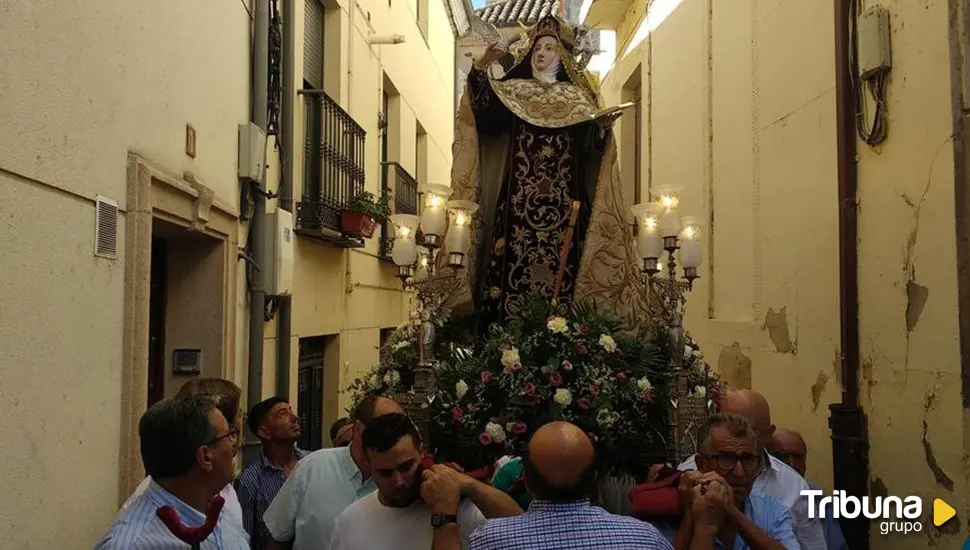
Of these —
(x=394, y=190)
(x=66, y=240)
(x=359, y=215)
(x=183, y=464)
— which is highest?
(x=394, y=190)

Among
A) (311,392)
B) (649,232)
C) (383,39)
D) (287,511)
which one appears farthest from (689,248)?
(383,39)

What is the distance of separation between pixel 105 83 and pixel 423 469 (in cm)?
214

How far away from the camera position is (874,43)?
5.42m

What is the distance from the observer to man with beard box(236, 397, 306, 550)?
3.85 meters

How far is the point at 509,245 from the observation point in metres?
5.25

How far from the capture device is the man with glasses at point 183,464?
2184mm

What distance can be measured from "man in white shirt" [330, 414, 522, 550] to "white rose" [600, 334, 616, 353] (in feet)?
5.33

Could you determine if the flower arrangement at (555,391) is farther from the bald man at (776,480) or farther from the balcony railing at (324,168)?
the balcony railing at (324,168)

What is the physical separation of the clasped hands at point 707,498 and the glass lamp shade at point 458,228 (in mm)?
2179

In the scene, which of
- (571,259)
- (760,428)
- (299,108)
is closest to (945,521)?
A: (760,428)

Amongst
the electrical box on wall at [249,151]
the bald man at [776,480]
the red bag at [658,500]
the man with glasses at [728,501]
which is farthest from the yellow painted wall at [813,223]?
the electrical box on wall at [249,151]

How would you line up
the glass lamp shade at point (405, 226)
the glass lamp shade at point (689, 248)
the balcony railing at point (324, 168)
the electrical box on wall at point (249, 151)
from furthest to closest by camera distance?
the balcony railing at point (324, 168), the electrical box on wall at point (249, 151), the glass lamp shade at point (689, 248), the glass lamp shade at point (405, 226)

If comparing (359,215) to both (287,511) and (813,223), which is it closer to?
(813,223)

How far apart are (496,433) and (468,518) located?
4.33 ft
